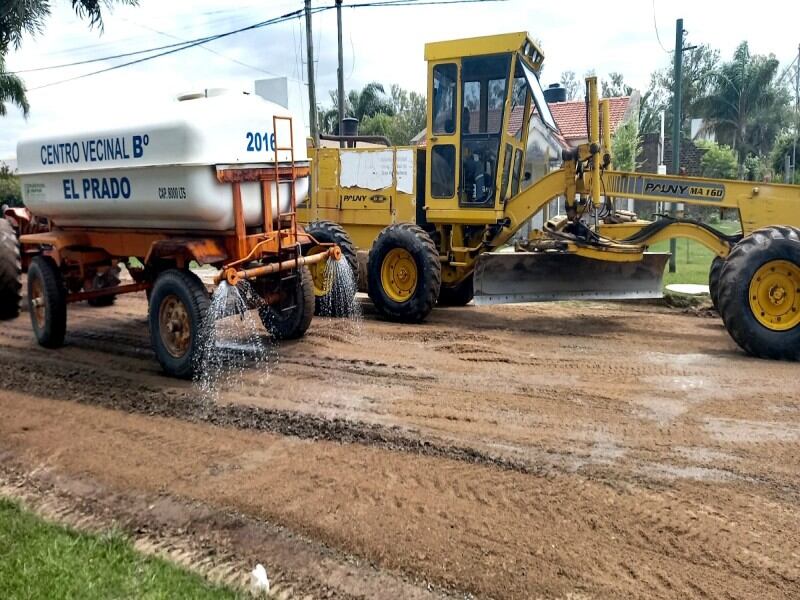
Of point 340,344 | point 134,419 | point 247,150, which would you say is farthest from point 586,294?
point 134,419

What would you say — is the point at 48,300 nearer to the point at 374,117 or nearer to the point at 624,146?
the point at 624,146

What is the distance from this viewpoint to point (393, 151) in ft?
36.2

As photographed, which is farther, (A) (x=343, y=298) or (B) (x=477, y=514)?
(A) (x=343, y=298)

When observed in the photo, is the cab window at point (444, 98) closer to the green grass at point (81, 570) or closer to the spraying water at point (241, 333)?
the spraying water at point (241, 333)

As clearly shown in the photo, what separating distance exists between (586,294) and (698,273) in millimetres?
4895

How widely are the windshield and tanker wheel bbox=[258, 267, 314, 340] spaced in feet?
12.0

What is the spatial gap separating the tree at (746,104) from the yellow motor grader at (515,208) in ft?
129

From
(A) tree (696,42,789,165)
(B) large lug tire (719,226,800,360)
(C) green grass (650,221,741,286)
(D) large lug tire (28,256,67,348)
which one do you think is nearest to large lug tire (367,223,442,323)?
(B) large lug tire (719,226,800,360)

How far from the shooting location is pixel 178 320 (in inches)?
277

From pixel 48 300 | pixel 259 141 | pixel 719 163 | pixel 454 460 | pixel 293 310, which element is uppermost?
pixel 719 163

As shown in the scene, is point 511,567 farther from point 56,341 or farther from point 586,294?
point 56,341

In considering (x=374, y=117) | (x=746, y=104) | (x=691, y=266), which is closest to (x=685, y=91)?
(x=746, y=104)

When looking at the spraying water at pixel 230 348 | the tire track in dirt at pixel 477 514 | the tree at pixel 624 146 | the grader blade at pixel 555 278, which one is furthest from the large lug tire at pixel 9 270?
the tree at pixel 624 146

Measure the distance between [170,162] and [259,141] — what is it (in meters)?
0.92
